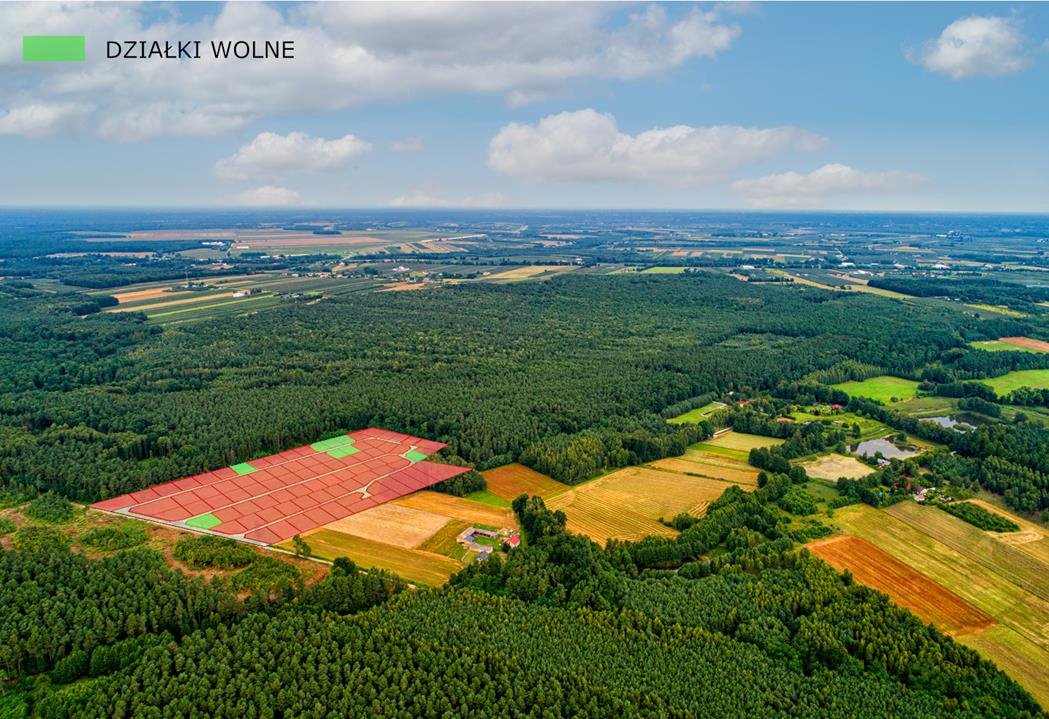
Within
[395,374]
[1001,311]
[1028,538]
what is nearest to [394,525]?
[395,374]

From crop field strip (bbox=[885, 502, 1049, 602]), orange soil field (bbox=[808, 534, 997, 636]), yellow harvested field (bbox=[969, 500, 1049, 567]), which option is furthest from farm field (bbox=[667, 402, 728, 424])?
yellow harvested field (bbox=[969, 500, 1049, 567])

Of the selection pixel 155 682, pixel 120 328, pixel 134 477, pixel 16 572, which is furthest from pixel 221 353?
pixel 155 682

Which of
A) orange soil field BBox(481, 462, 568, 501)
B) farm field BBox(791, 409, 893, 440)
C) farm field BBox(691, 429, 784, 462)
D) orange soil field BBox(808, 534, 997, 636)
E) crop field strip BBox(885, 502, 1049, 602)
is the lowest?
orange soil field BBox(808, 534, 997, 636)

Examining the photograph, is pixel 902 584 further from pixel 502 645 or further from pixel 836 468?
pixel 502 645

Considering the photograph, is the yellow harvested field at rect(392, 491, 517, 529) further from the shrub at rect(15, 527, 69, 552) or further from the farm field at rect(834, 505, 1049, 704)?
the farm field at rect(834, 505, 1049, 704)

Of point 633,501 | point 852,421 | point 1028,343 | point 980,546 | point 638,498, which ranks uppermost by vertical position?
point 1028,343

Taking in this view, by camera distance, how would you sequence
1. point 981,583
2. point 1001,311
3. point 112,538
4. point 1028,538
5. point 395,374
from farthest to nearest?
point 1001,311 → point 395,374 → point 1028,538 → point 112,538 → point 981,583
